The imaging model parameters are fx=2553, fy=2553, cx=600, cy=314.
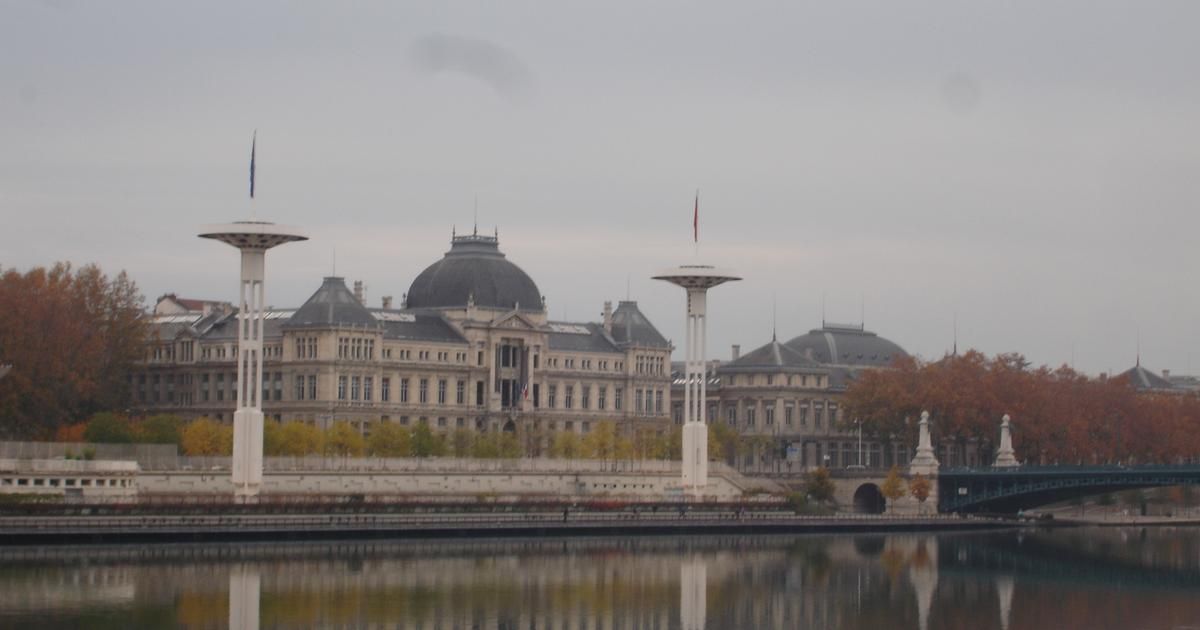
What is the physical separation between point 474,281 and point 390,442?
2447 centimetres

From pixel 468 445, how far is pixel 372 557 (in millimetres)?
52761

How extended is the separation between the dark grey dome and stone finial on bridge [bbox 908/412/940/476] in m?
31.0

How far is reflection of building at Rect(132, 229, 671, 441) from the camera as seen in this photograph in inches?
6737

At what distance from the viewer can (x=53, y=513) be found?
121 m

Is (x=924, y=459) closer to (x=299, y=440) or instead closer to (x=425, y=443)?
(x=425, y=443)

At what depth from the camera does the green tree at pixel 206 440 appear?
151m

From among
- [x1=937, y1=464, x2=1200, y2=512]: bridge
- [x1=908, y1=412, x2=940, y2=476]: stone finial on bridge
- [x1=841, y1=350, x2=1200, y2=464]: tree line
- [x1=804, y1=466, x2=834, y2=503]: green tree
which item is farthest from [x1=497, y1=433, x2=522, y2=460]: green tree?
[x1=841, y1=350, x2=1200, y2=464]: tree line

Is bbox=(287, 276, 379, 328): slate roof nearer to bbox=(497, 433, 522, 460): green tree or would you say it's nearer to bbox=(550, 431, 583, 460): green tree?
bbox=(497, 433, 522, 460): green tree

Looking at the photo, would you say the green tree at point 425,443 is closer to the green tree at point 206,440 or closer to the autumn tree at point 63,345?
the green tree at point 206,440

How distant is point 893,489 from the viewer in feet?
548

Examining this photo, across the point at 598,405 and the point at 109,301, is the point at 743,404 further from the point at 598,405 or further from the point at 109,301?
the point at 109,301

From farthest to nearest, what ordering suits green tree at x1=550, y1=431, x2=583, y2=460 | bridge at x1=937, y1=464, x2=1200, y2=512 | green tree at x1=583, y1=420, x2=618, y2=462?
green tree at x1=583, y1=420, x2=618, y2=462
green tree at x1=550, y1=431, x2=583, y2=460
bridge at x1=937, y1=464, x2=1200, y2=512

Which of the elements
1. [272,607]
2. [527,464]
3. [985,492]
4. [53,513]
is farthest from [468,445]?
[272,607]

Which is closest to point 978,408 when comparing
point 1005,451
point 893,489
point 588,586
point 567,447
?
point 1005,451
